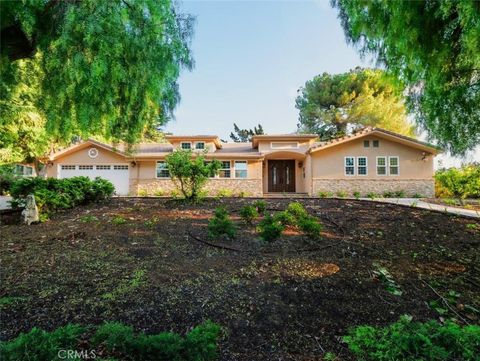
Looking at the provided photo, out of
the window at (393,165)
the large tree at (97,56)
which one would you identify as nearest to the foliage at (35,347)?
the large tree at (97,56)

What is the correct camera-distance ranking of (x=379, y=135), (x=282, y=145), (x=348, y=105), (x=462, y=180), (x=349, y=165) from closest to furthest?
(x=462, y=180)
(x=379, y=135)
(x=349, y=165)
(x=282, y=145)
(x=348, y=105)

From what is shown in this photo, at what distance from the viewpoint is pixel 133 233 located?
18.0 feet

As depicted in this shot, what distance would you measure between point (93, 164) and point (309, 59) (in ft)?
50.3

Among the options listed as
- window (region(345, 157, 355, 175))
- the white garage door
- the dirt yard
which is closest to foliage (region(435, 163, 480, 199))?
the dirt yard

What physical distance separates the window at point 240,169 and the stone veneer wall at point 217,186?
1.23 ft

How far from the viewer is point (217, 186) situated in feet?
55.7

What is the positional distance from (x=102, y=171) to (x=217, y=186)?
25.1ft

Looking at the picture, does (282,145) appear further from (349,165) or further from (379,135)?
(379,135)

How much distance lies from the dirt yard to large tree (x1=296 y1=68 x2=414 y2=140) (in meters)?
20.1

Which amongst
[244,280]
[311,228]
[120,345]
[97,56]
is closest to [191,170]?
[311,228]

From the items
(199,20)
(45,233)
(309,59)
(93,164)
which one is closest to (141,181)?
(93,164)

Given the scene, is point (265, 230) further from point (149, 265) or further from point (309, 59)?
point (309, 59)

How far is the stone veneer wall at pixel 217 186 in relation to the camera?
1684 cm

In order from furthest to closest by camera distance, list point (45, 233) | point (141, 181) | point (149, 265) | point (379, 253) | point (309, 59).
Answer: point (141, 181), point (309, 59), point (45, 233), point (379, 253), point (149, 265)
